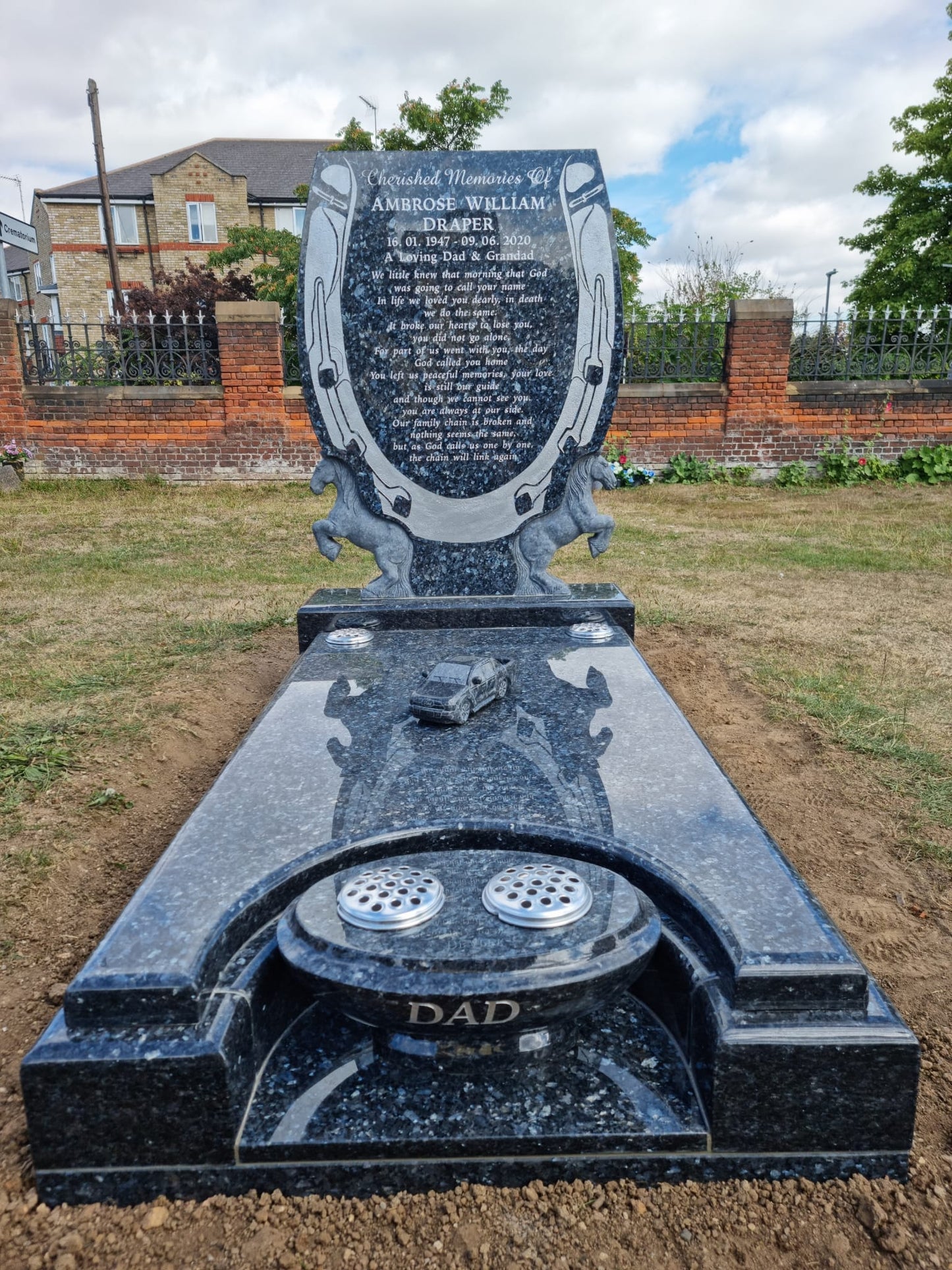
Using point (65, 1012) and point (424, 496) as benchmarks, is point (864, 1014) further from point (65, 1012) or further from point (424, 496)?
point (424, 496)

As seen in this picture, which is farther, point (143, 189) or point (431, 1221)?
point (143, 189)

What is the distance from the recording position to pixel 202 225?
3516 cm

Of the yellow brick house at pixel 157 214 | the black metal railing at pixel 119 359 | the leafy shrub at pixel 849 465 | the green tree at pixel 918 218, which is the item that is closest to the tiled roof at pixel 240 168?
the yellow brick house at pixel 157 214

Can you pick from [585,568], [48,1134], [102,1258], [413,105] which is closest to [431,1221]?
A: [102,1258]

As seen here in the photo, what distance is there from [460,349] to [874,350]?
8.45 metres

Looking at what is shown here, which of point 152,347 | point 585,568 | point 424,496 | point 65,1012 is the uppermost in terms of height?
point 152,347

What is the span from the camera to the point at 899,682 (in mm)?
4379

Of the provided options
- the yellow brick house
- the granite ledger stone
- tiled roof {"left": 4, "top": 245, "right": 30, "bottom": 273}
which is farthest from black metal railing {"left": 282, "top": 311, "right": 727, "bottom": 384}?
tiled roof {"left": 4, "top": 245, "right": 30, "bottom": 273}

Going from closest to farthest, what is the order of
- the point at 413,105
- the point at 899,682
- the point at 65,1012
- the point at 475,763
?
1. the point at 65,1012
2. the point at 475,763
3. the point at 899,682
4. the point at 413,105

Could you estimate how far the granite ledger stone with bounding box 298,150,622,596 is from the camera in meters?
3.90

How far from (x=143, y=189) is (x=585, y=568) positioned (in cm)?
3584

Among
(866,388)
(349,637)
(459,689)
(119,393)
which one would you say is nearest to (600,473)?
(349,637)

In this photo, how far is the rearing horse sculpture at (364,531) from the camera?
4.10 metres

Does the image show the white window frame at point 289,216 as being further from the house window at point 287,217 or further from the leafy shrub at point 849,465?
the leafy shrub at point 849,465
